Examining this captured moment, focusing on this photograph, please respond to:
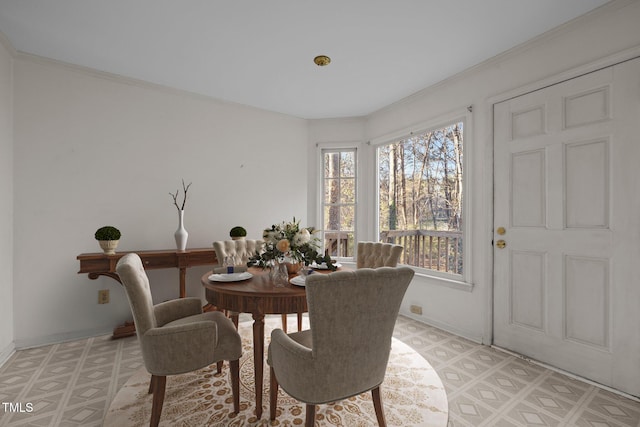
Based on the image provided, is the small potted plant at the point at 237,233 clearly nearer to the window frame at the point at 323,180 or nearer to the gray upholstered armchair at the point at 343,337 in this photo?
the window frame at the point at 323,180

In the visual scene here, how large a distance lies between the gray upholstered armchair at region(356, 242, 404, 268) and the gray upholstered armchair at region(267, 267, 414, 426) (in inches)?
42.7

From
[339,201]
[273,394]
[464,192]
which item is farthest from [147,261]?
[464,192]

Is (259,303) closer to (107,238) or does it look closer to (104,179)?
(107,238)

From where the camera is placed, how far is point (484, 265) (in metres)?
2.94

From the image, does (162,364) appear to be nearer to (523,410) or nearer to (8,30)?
(523,410)

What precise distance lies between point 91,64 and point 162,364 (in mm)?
2974

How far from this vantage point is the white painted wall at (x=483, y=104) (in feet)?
7.18

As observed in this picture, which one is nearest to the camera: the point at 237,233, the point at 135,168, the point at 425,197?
the point at 135,168

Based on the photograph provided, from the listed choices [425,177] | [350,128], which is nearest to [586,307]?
[425,177]

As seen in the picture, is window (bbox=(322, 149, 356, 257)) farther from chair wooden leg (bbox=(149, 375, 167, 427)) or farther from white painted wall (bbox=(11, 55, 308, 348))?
chair wooden leg (bbox=(149, 375, 167, 427))

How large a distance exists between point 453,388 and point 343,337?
1.32 meters

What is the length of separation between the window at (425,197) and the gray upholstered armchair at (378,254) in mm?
1095

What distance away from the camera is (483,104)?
297cm

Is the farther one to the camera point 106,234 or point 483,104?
point 483,104
